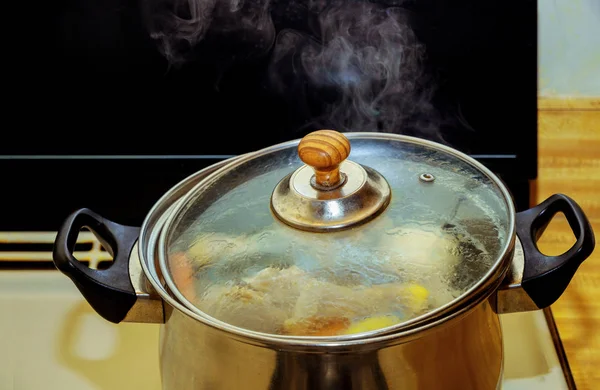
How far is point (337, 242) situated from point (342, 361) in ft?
0.46

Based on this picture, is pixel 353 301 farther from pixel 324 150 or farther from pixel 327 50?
pixel 327 50

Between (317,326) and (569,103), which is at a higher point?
(317,326)

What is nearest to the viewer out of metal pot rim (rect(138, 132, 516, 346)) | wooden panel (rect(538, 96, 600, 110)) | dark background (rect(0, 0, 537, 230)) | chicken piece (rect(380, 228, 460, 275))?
metal pot rim (rect(138, 132, 516, 346))

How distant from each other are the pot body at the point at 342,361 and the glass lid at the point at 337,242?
25mm

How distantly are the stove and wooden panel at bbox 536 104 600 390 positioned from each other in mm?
23

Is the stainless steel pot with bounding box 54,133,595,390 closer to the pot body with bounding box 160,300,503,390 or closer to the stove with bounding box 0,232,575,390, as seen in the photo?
the pot body with bounding box 160,300,503,390

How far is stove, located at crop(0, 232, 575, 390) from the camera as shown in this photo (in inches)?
33.6

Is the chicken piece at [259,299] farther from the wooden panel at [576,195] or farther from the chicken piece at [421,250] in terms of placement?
the wooden panel at [576,195]

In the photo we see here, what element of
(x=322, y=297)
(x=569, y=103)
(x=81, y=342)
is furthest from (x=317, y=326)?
(x=569, y=103)

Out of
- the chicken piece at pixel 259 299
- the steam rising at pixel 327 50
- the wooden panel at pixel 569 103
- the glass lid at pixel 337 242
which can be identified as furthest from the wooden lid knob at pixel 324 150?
the wooden panel at pixel 569 103

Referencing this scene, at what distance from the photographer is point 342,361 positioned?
509mm

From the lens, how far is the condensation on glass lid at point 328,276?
0.55 m

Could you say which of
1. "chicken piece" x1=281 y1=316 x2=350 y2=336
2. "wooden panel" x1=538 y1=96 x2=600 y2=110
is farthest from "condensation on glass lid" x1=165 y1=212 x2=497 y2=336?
"wooden panel" x1=538 y1=96 x2=600 y2=110

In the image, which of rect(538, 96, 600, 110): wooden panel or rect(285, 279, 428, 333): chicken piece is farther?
rect(538, 96, 600, 110): wooden panel
